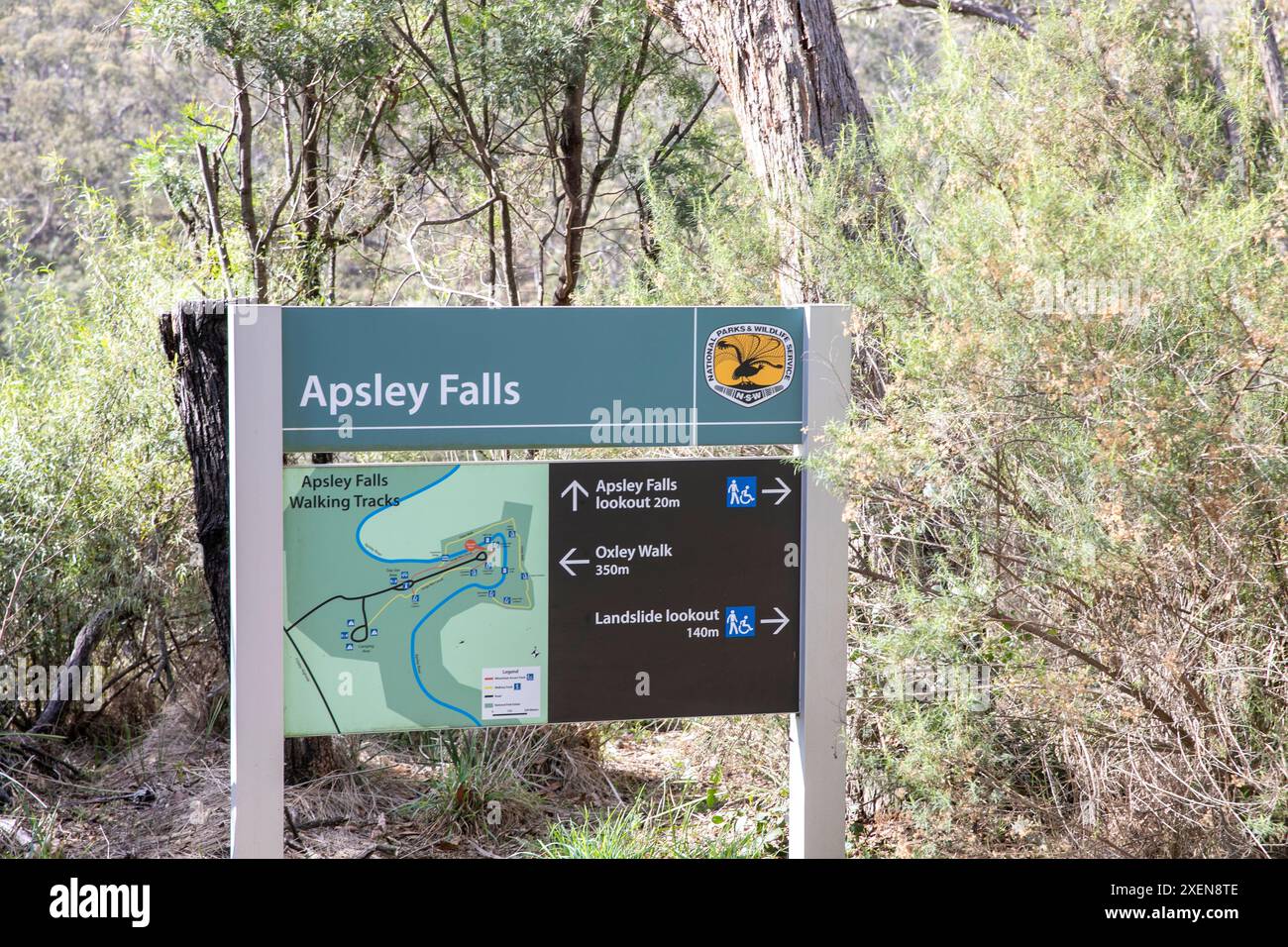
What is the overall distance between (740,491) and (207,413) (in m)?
1.90

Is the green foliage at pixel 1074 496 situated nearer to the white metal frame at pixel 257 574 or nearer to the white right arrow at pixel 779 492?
the white right arrow at pixel 779 492

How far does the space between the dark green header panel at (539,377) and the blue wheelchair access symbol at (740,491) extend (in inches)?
4.7

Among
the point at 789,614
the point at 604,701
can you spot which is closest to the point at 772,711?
the point at 789,614

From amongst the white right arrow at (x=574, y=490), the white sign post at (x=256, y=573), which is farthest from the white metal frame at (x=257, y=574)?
the white right arrow at (x=574, y=490)

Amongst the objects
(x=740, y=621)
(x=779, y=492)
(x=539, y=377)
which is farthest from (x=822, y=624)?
(x=539, y=377)

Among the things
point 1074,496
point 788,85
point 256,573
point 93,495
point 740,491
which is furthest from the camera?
point 788,85

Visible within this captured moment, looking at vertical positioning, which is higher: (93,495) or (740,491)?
(93,495)

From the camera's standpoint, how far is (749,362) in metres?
3.54

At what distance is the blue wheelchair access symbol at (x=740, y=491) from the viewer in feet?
11.7

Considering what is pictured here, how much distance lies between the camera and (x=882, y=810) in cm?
439

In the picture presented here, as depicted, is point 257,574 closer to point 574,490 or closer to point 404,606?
point 404,606

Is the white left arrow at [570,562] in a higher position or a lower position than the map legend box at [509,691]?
higher

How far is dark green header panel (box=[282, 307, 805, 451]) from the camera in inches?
129

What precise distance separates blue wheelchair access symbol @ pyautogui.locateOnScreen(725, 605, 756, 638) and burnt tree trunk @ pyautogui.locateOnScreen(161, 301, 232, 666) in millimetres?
1627
